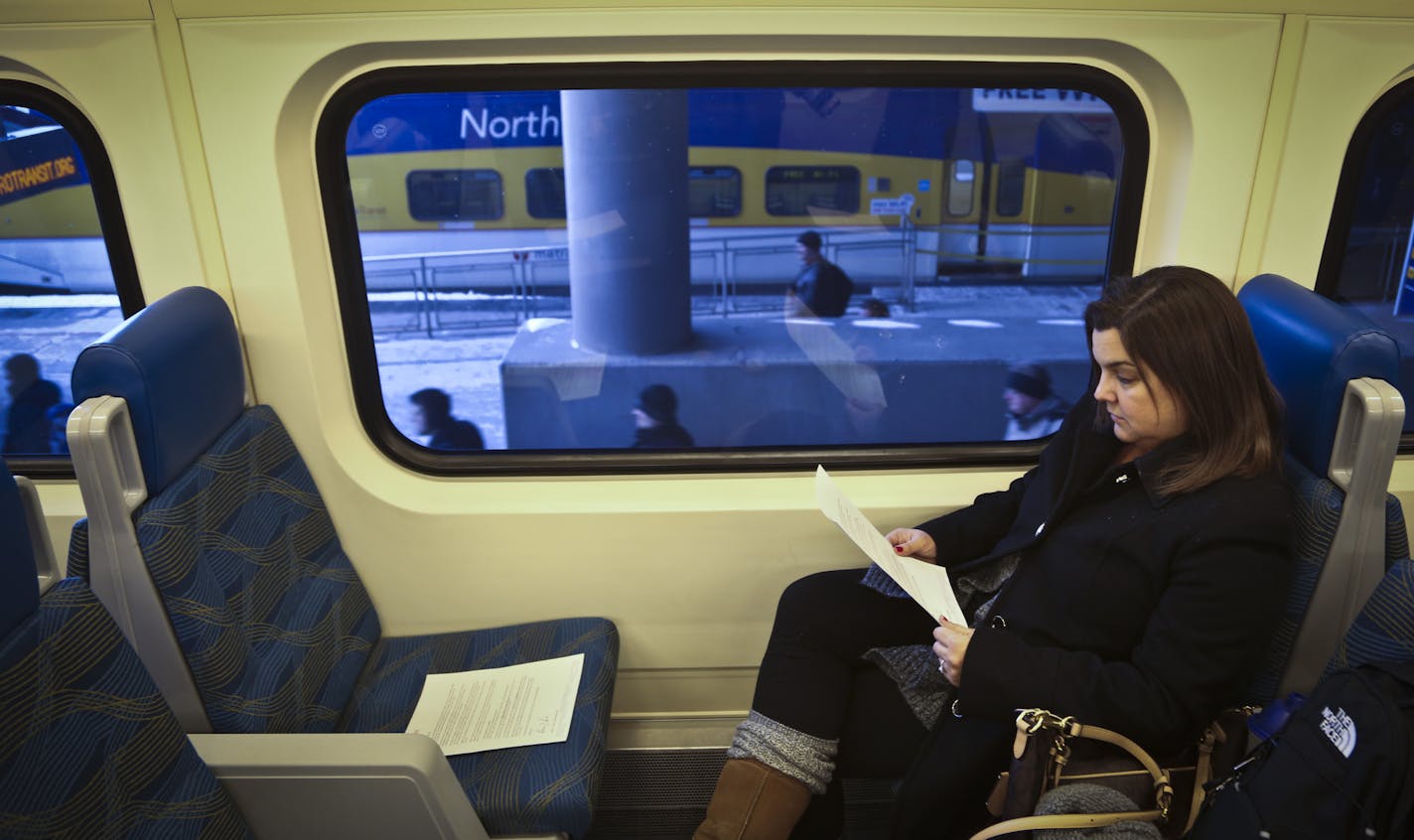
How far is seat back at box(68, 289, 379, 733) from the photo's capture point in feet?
5.31

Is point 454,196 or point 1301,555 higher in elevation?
point 454,196

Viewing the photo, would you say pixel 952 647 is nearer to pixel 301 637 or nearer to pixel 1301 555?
pixel 1301 555

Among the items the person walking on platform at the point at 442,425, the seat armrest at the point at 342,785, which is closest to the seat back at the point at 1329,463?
the seat armrest at the point at 342,785

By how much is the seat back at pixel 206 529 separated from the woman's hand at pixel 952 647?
1267 mm

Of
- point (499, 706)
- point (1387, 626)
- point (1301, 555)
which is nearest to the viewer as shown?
point (1387, 626)

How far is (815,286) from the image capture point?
235 centimetres

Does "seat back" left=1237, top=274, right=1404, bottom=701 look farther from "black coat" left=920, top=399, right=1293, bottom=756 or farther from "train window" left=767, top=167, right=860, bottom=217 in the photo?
"train window" left=767, top=167, right=860, bottom=217

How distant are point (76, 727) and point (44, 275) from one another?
1.43 meters

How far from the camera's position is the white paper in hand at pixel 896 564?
6.03ft

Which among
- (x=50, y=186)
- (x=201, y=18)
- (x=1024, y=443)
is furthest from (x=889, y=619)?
(x=50, y=186)

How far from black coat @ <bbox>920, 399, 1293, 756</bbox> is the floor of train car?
771mm

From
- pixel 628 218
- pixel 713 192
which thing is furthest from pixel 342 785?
pixel 713 192

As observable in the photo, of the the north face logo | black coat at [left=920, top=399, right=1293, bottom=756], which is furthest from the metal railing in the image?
the the north face logo

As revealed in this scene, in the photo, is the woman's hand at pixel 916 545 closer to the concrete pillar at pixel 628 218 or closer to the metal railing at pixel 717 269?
the metal railing at pixel 717 269
